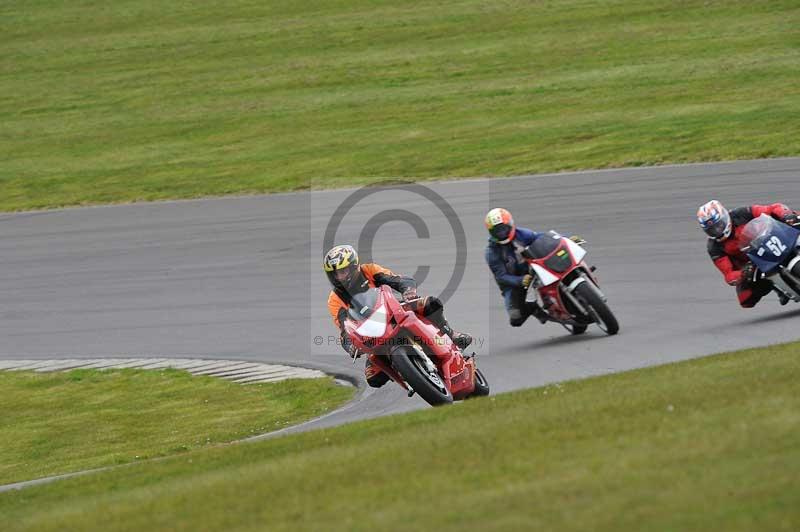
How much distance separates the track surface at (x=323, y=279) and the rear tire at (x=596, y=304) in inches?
7.2

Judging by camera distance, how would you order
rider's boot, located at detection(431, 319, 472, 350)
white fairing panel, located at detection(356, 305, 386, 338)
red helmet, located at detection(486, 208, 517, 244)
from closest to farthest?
white fairing panel, located at detection(356, 305, 386, 338) < rider's boot, located at detection(431, 319, 472, 350) < red helmet, located at detection(486, 208, 517, 244)

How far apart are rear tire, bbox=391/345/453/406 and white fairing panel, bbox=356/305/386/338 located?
227mm

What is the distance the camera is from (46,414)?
15.1m

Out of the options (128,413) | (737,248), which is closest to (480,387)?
(737,248)

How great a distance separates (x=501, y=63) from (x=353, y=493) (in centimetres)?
3738

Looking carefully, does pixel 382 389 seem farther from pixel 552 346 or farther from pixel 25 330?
pixel 25 330

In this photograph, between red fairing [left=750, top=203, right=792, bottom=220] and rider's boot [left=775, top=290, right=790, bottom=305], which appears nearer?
rider's boot [left=775, top=290, right=790, bottom=305]

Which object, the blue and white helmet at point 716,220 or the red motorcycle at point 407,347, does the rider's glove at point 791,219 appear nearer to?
the blue and white helmet at point 716,220

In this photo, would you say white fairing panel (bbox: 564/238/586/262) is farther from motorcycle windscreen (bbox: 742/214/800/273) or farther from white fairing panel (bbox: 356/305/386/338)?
white fairing panel (bbox: 356/305/386/338)

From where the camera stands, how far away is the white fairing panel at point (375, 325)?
36.2 ft

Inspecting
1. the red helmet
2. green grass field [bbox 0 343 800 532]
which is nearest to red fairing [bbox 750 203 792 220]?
the red helmet

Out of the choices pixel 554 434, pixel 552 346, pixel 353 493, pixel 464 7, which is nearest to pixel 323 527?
pixel 353 493

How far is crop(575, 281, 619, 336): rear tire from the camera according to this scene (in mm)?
13938

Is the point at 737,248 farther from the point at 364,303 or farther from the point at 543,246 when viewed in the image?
the point at 364,303
